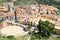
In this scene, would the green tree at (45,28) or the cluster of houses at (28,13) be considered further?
the cluster of houses at (28,13)

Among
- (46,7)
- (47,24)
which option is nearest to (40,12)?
(46,7)

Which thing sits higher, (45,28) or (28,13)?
(28,13)

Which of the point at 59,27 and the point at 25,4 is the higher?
the point at 25,4

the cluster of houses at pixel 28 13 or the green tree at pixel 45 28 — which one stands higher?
the cluster of houses at pixel 28 13

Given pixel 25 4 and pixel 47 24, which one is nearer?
pixel 47 24

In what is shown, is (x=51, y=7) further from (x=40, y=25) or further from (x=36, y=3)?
(x=40, y=25)

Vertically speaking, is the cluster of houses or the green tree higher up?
the cluster of houses

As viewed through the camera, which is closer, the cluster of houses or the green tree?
the green tree

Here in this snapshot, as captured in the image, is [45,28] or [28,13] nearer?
[45,28]
